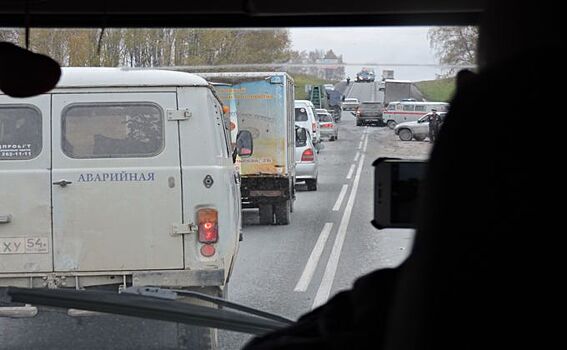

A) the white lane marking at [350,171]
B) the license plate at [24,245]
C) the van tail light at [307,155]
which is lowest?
the white lane marking at [350,171]

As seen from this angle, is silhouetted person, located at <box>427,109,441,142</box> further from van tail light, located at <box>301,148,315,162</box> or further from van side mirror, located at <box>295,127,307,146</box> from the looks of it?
van side mirror, located at <box>295,127,307,146</box>

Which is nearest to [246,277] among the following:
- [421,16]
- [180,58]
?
[180,58]

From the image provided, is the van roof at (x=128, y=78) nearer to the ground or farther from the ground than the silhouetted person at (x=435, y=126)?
farther from the ground

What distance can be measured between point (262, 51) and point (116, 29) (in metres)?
1.82

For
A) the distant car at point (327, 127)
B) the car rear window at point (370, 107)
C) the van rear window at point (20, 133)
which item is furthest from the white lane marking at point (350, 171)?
the van rear window at point (20, 133)

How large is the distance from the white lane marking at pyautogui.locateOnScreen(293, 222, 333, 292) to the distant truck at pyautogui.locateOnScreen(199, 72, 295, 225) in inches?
39.4

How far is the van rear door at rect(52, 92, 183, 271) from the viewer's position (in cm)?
816

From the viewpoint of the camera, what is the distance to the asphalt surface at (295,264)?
5.91 metres

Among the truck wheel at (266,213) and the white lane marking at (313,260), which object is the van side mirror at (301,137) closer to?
the truck wheel at (266,213)

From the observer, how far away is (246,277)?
39.8 feet

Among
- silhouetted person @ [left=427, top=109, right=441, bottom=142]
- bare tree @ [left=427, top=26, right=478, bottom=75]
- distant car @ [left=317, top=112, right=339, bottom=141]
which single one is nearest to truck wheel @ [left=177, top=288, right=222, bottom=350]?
bare tree @ [left=427, top=26, right=478, bottom=75]

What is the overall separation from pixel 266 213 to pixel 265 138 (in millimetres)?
1342

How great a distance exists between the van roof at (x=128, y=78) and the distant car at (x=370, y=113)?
14.8 m

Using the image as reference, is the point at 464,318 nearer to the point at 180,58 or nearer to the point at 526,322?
the point at 526,322
